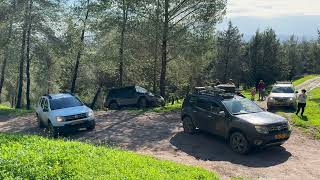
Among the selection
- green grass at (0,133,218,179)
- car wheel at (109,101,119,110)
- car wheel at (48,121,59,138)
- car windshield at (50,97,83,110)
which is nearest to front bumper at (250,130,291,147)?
green grass at (0,133,218,179)

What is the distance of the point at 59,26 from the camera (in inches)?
1267

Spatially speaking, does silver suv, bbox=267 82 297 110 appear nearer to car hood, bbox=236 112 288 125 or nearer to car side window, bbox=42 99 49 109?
car hood, bbox=236 112 288 125

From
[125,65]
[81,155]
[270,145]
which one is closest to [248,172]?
[270,145]

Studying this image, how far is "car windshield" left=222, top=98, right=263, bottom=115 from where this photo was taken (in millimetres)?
14824

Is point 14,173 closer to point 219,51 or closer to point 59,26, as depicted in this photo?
point 59,26

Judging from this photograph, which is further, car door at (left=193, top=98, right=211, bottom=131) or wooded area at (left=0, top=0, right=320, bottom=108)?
wooded area at (left=0, top=0, right=320, bottom=108)

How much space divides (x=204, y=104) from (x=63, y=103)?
743cm

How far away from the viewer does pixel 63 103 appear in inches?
762

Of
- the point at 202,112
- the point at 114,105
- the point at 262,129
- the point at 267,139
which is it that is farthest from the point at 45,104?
the point at 267,139

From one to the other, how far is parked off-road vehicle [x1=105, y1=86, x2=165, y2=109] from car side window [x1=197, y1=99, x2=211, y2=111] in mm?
10904

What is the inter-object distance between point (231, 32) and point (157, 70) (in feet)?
81.8

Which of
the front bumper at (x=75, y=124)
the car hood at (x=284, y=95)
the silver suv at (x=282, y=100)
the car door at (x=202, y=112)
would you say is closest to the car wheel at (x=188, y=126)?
the car door at (x=202, y=112)

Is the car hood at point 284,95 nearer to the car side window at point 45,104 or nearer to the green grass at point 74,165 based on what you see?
the car side window at point 45,104

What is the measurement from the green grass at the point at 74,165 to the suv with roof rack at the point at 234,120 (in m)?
3.93
